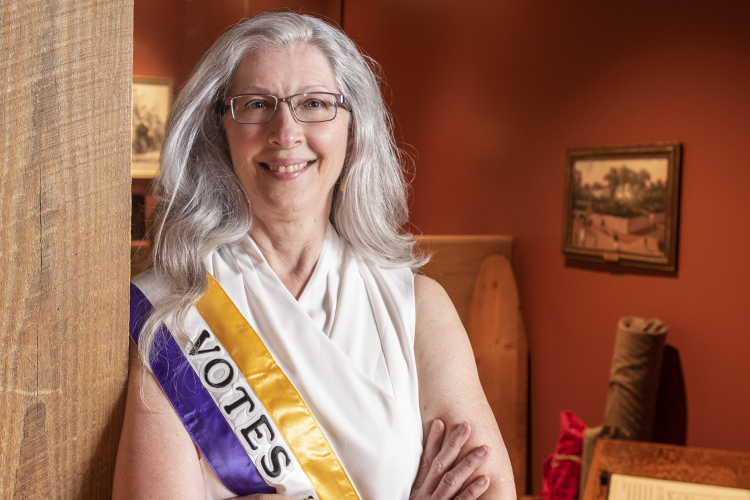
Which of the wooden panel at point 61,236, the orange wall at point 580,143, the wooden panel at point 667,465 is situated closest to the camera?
the wooden panel at point 61,236

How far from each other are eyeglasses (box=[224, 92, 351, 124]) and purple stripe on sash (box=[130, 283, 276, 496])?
41cm

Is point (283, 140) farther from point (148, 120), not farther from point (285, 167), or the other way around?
point (148, 120)

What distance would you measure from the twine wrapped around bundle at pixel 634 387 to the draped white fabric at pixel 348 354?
1768mm

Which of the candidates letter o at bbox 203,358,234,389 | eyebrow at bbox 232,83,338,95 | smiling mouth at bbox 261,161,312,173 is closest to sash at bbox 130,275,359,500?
letter o at bbox 203,358,234,389

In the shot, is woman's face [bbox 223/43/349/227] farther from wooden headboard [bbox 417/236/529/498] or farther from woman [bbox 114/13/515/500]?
wooden headboard [bbox 417/236/529/498]

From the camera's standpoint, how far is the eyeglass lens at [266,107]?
3.89 ft

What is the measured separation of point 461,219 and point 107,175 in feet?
11.2

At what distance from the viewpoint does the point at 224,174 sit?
1266 millimetres

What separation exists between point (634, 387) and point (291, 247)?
202 centimetres

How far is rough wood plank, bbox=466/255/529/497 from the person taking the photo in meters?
3.37

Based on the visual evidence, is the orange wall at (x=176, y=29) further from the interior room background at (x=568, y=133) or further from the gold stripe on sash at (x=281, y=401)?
the gold stripe on sash at (x=281, y=401)

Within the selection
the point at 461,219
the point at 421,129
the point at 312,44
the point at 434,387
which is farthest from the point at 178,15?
the point at 434,387

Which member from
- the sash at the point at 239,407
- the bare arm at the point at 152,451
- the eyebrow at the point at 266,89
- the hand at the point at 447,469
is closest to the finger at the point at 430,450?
the hand at the point at 447,469

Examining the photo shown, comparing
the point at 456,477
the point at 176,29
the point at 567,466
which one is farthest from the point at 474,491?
the point at 176,29
